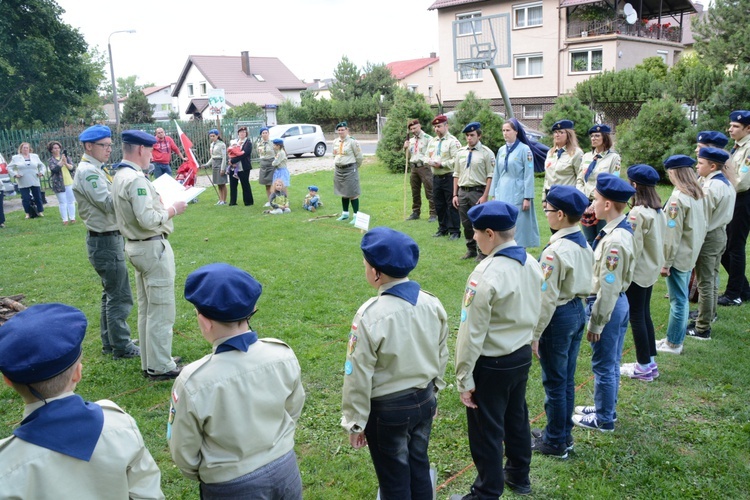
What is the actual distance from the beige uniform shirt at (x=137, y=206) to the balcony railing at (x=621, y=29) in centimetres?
3274

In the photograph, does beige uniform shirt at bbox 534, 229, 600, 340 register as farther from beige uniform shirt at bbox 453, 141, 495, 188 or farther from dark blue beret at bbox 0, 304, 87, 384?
beige uniform shirt at bbox 453, 141, 495, 188

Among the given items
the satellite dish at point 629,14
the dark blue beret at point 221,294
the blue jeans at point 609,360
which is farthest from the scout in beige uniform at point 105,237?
the satellite dish at point 629,14

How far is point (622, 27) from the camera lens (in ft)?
105

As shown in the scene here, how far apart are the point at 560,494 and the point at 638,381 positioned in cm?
198

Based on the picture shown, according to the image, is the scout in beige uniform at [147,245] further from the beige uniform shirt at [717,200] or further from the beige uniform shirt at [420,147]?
the beige uniform shirt at [420,147]

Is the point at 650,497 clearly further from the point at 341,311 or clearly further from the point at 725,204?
the point at 341,311

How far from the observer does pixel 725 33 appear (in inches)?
1328

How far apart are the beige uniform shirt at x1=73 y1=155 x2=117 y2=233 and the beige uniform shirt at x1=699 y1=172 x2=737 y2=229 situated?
592cm

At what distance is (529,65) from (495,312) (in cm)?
3499

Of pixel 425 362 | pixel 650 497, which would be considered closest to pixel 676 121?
pixel 650 497

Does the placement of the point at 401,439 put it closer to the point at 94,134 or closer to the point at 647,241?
the point at 647,241

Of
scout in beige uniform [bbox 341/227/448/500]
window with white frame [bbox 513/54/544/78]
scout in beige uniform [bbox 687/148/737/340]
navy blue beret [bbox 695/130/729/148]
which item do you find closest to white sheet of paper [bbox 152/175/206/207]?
scout in beige uniform [bbox 341/227/448/500]

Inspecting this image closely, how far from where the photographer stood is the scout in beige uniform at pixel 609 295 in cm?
416

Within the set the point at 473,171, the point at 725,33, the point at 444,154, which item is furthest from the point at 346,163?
the point at 725,33
